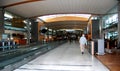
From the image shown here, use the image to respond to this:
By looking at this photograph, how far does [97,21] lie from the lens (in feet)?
155

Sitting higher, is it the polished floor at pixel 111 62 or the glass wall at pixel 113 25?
the glass wall at pixel 113 25

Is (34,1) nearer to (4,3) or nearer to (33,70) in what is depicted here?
(4,3)

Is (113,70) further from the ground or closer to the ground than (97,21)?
closer to the ground

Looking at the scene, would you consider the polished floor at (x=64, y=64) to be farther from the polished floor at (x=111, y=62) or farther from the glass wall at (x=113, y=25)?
the glass wall at (x=113, y=25)

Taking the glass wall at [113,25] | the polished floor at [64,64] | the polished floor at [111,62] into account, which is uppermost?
the glass wall at [113,25]

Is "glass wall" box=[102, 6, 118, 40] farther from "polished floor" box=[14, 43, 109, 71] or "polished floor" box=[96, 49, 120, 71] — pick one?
"polished floor" box=[14, 43, 109, 71]

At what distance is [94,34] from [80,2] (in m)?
15.0

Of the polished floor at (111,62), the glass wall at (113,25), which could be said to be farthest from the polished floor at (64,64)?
the glass wall at (113,25)

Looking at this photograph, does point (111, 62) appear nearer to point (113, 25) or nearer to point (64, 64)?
point (64, 64)

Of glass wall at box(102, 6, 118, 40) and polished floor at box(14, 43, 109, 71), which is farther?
glass wall at box(102, 6, 118, 40)

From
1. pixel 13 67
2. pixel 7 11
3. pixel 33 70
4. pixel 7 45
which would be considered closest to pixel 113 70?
pixel 33 70

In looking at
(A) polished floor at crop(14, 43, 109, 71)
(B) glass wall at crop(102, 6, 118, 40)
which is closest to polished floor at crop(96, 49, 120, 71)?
(A) polished floor at crop(14, 43, 109, 71)

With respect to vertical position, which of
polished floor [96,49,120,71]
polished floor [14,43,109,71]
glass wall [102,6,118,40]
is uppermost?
glass wall [102,6,118,40]

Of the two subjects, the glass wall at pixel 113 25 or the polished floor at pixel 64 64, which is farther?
the glass wall at pixel 113 25
